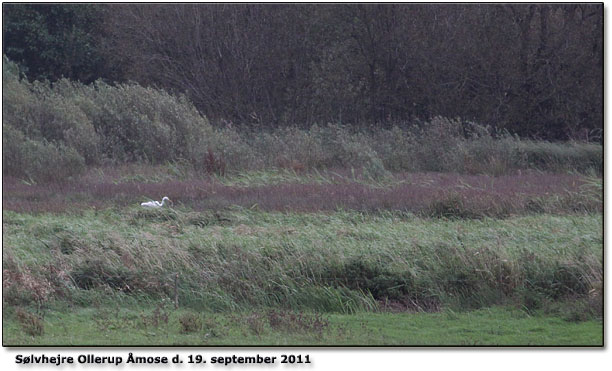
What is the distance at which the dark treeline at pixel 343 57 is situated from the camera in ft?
94.7

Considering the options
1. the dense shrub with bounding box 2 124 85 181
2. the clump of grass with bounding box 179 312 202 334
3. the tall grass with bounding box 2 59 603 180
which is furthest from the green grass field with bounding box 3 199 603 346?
the tall grass with bounding box 2 59 603 180

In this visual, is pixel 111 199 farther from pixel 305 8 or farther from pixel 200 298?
pixel 305 8

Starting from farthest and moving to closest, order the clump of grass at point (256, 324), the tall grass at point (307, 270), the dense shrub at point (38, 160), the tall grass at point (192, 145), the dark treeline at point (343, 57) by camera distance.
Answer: the dark treeline at point (343, 57), the tall grass at point (192, 145), the dense shrub at point (38, 160), the tall grass at point (307, 270), the clump of grass at point (256, 324)

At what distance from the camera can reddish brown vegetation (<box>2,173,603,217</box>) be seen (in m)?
14.6

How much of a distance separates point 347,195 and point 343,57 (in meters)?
16.3

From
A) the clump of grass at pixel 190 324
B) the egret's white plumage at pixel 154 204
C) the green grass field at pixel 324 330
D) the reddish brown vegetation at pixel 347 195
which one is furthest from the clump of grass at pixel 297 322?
the egret's white plumage at pixel 154 204

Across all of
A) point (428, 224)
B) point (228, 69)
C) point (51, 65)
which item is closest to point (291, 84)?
point (228, 69)

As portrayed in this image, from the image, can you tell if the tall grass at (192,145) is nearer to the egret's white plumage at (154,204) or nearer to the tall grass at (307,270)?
the egret's white plumage at (154,204)

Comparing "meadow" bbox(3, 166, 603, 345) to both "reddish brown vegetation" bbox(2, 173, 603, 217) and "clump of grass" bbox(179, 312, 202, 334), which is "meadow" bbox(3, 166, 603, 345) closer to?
"clump of grass" bbox(179, 312, 202, 334)

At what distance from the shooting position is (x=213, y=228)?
12.5 meters

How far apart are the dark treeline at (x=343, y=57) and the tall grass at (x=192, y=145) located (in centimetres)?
582

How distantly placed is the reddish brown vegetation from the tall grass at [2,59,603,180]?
168 cm

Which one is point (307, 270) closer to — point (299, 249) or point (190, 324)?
point (299, 249)

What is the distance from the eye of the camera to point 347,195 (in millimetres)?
16078
